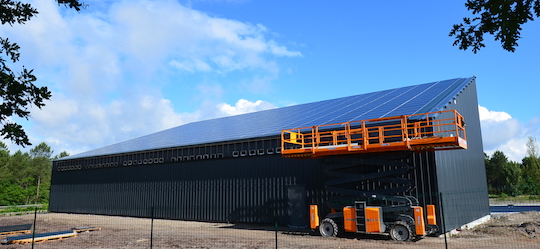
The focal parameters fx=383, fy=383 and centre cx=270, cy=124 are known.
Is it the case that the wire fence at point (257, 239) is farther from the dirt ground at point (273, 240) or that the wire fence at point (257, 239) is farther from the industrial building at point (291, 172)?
the industrial building at point (291, 172)

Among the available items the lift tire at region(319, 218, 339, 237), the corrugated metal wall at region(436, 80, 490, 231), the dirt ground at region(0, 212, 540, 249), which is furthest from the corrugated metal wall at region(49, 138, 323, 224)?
the corrugated metal wall at region(436, 80, 490, 231)

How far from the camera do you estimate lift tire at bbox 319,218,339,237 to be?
1923 cm

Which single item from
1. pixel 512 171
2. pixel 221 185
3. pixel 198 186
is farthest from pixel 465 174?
pixel 512 171

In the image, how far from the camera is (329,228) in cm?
1950

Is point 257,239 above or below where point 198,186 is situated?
below

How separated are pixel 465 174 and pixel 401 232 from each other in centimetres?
1063

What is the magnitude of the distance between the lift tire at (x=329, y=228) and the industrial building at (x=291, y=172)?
5.25 feet

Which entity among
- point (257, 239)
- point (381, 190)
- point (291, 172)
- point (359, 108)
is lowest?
point (257, 239)

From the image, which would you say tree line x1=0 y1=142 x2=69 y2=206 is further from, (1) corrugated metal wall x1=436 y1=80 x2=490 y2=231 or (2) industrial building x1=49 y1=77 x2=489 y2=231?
(1) corrugated metal wall x1=436 y1=80 x2=490 y2=231

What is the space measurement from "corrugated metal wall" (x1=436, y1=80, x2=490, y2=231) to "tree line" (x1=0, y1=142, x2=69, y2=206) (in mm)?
54364

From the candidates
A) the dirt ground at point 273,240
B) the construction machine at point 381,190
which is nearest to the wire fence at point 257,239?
the dirt ground at point 273,240

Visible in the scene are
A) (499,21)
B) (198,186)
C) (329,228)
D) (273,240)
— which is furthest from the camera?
(198,186)

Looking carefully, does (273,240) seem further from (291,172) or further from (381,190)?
(291,172)

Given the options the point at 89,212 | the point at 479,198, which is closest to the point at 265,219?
the point at 479,198
